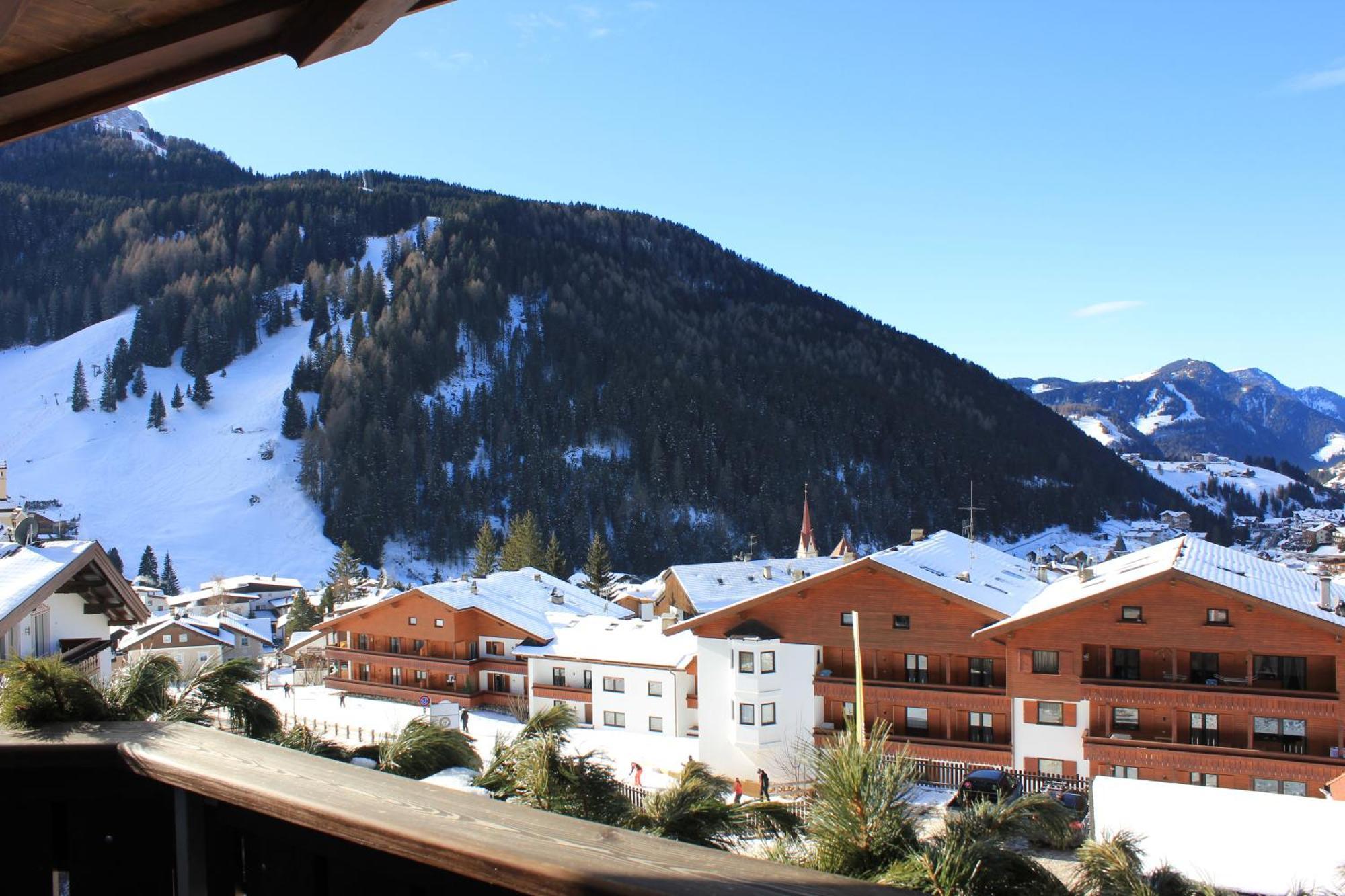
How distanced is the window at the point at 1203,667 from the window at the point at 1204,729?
0.83m

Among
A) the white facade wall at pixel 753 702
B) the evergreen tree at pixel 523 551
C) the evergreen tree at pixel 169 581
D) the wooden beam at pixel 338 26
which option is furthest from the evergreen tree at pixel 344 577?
the wooden beam at pixel 338 26

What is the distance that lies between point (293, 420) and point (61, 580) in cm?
12806

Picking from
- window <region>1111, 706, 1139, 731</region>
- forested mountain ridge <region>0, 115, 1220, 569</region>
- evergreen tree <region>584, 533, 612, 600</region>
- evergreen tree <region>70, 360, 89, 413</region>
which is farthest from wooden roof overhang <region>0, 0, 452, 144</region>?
evergreen tree <region>70, 360, 89, 413</region>

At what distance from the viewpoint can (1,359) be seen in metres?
163

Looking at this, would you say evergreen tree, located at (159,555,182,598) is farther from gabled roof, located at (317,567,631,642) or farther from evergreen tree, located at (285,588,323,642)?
gabled roof, located at (317,567,631,642)

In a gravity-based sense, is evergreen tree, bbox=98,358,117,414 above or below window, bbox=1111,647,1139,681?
above

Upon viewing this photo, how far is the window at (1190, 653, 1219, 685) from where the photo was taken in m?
23.9

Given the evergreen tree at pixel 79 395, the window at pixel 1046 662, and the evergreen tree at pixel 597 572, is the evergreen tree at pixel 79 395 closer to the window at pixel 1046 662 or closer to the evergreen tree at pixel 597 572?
the evergreen tree at pixel 597 572

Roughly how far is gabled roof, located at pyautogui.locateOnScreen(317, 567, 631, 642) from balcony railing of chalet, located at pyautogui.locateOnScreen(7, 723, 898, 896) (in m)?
38.2

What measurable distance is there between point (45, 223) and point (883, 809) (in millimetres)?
227033

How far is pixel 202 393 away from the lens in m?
142

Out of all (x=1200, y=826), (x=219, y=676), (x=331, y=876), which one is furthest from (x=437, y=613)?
(x=331, y=876)

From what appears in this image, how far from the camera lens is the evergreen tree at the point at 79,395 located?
139 meters

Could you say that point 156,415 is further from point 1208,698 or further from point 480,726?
point 1208,698
